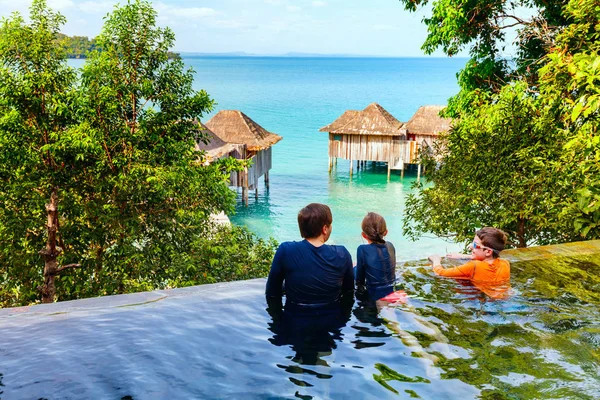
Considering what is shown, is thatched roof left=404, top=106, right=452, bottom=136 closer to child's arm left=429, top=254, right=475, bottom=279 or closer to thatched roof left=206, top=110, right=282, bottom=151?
thatched roof left=206, top=110, right=282, bottom=151

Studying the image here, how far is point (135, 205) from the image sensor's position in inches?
457

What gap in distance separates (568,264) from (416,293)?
219 centimetres

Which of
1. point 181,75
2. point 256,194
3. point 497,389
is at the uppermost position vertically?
point 181,75

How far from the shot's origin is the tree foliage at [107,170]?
11.0 meters

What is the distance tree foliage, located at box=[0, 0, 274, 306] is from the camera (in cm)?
1101

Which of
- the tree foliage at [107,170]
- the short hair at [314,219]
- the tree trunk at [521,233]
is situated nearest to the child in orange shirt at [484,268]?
the short hair at [314,219]

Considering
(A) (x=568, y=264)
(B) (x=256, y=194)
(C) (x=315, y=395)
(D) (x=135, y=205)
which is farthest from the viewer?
(B) (x=256, y=194)

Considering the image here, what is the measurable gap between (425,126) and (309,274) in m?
38.5

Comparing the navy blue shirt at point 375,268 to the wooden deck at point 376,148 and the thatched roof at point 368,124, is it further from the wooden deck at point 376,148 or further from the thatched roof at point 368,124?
the wooden deck at point 376,148

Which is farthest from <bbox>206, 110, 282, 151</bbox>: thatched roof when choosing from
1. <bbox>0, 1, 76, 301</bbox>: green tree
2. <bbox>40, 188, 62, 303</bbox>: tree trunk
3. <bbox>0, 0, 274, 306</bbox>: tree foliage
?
<bbox>40, 188, 62, 303</bbox>: tree trunk

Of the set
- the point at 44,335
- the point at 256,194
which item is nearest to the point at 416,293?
the point at 44,335

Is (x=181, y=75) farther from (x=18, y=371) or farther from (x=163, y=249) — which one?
(x=18, y=371)

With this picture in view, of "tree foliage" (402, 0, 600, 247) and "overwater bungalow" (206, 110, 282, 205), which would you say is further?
"overwater bungalow" (206, 110, 282, 205)

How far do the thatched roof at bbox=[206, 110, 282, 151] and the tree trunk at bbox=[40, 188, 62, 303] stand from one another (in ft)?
74.5
